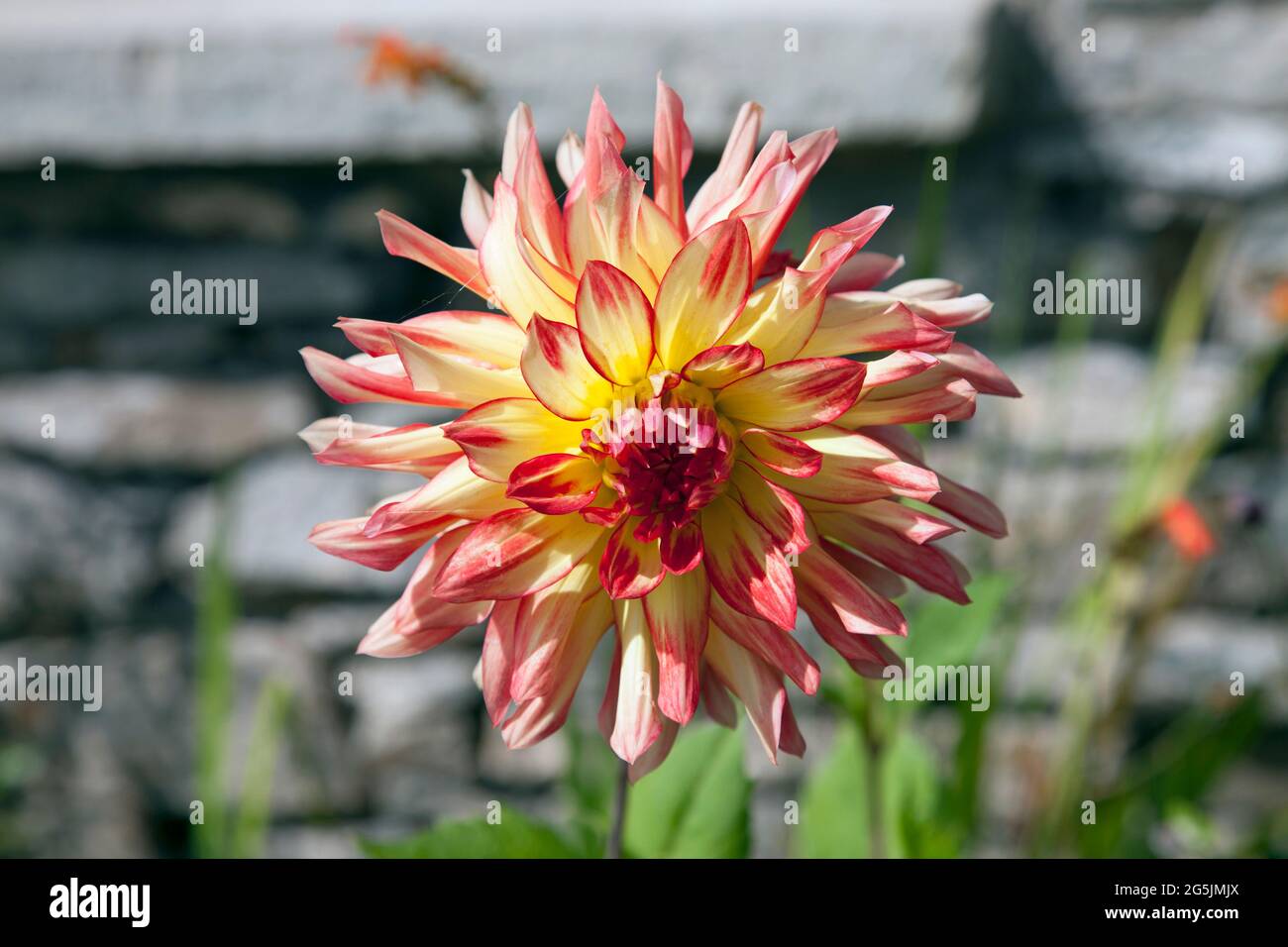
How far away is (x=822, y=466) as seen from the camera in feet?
1.33

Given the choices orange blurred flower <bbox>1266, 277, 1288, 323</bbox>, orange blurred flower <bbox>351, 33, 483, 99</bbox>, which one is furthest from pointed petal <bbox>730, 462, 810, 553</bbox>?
orange blurred flower <bbox>1266, 277, 1288, 323</bbox>

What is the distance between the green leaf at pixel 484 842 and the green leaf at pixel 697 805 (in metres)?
0.06

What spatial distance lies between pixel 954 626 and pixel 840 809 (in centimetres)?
17

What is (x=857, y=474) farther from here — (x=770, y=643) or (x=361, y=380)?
(x=361, y=380)

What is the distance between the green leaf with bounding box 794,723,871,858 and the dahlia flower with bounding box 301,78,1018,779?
12.7 inches

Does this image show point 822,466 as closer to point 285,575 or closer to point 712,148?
point 712,148

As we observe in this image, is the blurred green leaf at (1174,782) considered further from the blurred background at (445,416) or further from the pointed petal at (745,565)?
the pointed petal at (745,565)

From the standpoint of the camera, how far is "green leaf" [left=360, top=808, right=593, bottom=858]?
0.49 meters

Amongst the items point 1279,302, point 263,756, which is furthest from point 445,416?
point 1279,302

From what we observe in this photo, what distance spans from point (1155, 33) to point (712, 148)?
0.49m

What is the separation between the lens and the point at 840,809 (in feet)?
2.33

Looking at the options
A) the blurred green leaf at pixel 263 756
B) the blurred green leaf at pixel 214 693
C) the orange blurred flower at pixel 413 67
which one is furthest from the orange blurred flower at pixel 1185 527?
the blurred green leaf at pixel 263 756
